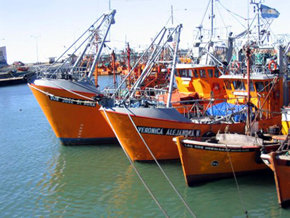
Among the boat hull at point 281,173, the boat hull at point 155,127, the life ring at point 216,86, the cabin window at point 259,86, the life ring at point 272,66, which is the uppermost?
the life ring at point 272,66

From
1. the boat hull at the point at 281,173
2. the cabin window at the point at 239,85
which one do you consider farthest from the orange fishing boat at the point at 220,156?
the cabin window at the point at 239,85

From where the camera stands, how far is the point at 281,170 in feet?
36.6

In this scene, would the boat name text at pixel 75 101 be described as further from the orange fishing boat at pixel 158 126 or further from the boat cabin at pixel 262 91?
the boat cabin at pixel 262 91

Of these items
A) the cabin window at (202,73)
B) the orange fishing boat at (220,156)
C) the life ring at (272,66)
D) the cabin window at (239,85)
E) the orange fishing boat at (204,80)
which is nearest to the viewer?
the orange fishing boat at (220,156)

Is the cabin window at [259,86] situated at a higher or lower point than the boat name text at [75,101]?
higher

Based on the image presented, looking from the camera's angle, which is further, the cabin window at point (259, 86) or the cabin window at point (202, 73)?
the cabin window at point (202, 73)

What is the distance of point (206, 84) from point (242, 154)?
7.39m

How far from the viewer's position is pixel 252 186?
13.0 m

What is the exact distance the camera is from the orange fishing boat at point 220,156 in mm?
12570

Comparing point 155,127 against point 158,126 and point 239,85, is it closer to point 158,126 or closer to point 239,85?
point 158,126

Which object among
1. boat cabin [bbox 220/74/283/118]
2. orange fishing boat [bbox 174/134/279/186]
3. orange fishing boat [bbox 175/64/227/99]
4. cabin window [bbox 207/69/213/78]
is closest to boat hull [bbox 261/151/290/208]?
orange fishing boat [bbox 174/134/279/186]

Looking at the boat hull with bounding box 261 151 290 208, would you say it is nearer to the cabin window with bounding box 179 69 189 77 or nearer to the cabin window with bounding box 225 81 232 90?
the cabin window with bounding box 225 81 232 90

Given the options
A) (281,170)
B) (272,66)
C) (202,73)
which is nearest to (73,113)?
(202,73)

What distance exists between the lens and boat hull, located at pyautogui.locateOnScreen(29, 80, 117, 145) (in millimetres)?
18188
